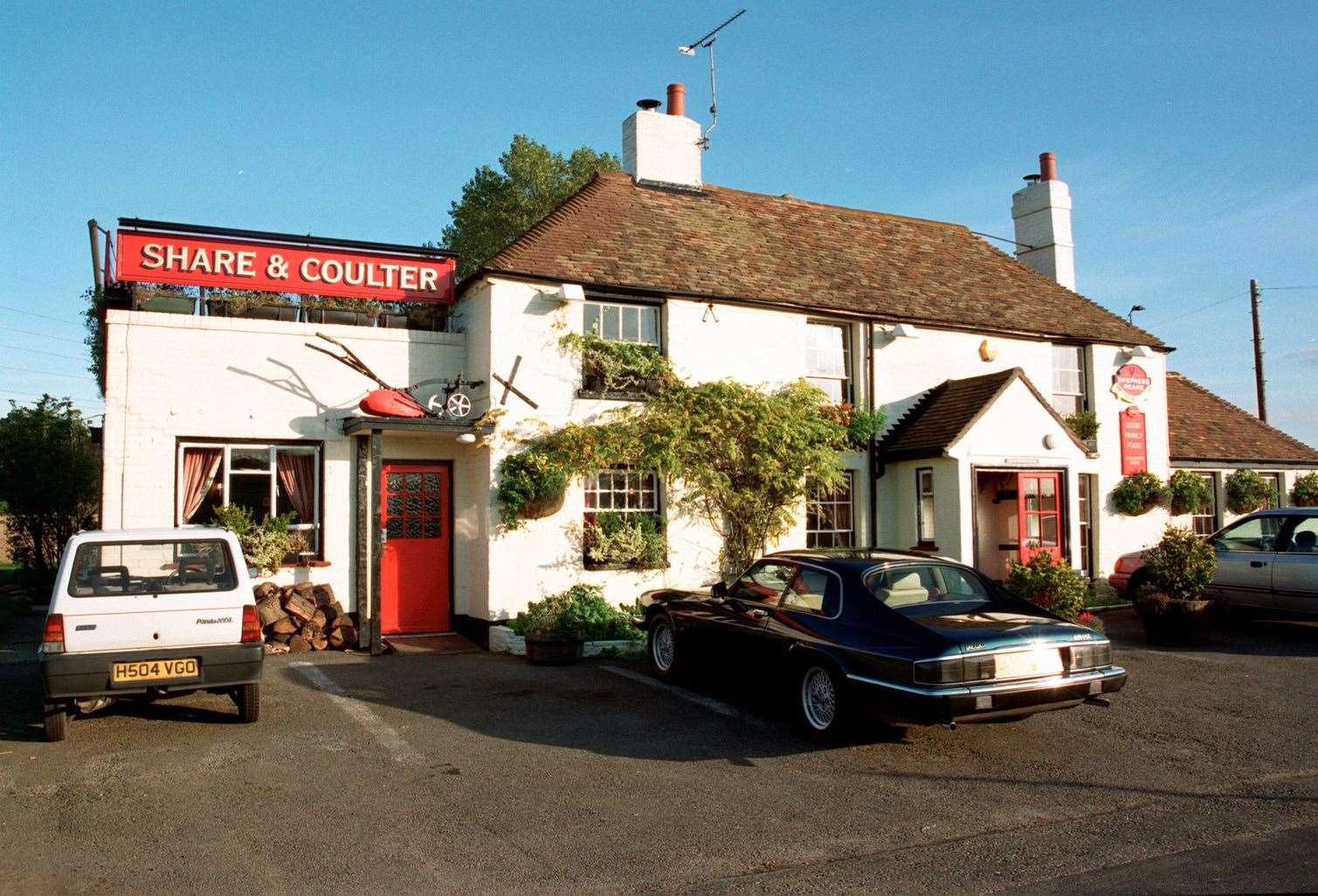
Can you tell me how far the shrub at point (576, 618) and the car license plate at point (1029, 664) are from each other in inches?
230

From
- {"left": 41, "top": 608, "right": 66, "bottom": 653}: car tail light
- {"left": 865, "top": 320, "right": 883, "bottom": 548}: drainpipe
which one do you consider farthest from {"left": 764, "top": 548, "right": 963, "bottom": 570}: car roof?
{"left": 865, "top": 320, "right": 883, "bottom": 548}: drainpipe

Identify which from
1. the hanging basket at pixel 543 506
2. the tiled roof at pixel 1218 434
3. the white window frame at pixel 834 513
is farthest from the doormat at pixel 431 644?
the tiled roof at pixel 1218 434

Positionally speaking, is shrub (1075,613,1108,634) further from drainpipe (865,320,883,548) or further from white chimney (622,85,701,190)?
white chimney (622,85,701,190)

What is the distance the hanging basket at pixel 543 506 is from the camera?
1291 cm

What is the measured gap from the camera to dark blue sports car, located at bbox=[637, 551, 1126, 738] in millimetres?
6820

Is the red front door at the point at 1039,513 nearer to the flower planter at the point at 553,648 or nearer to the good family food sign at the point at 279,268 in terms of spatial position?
the flower planter at the point at 553,648

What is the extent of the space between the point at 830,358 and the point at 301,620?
8.90 m

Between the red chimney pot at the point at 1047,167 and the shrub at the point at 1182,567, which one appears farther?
the red chimney pot at the point at 1047,167

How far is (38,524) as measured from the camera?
794 inches

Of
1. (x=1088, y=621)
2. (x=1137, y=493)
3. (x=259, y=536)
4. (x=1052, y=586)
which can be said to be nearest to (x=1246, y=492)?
(x=1137, y=493)

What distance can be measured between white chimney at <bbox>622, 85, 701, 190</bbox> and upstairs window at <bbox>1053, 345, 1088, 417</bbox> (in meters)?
7.35

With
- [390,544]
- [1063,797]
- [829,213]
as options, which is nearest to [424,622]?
[390,544]

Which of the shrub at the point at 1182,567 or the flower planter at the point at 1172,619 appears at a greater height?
the shrub at the point at 1182,567

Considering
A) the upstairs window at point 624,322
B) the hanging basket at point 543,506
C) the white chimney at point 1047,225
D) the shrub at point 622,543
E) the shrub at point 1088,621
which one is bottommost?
the shrub at point 1088,621
